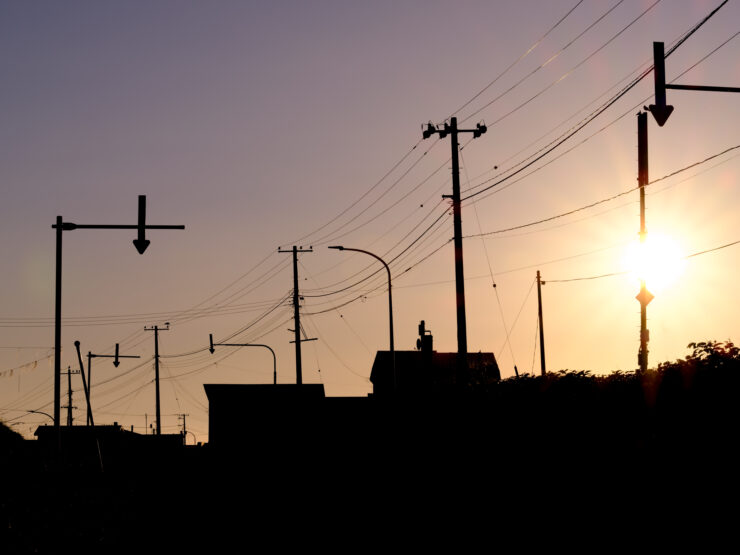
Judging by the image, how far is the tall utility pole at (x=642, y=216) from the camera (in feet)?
137

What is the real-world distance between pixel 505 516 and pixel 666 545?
6.60 metres

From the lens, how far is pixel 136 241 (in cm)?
2942

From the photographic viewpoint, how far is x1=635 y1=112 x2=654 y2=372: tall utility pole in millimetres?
41906

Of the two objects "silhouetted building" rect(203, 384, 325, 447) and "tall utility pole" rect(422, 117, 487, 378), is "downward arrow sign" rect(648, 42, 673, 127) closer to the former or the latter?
"tall utility pole" rect(422, 117, 487, 378)

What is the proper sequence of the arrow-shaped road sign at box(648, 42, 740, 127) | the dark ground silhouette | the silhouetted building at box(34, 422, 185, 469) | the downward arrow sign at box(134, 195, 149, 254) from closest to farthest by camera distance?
1. the arrow-shaped road sign at box(648, 42, 740, 127)
2. the dark ground silhouette
3. the downward arrow sign at box(134, 195, 149, 254)
4. the silhouetted building at box(34, 422, 185, 469)

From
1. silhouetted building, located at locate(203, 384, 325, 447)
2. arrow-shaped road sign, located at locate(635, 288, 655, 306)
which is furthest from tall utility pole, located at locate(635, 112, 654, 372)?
silhouetted building, located at locate(203, 384, 325, 447)

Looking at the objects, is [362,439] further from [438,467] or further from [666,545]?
[666,545]

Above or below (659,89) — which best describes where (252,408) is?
below

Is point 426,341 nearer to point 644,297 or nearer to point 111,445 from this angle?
point 644,297

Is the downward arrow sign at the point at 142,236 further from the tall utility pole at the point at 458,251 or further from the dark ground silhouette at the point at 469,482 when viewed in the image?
the tall utility pole at the point at 458,251

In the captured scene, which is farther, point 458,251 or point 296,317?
point 296,317

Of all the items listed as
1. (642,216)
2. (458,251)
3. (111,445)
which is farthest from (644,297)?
(111,445)

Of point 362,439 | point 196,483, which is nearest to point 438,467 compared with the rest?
point 362,439

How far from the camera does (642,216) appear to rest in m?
43.3
